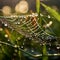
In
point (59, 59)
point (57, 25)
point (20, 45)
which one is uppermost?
point (57, 25)

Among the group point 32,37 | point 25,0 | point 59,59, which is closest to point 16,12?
point 25,0

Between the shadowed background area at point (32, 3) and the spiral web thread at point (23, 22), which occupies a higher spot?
the shadowed background area at point (32, 3)

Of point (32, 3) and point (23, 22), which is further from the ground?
point (32, 3)

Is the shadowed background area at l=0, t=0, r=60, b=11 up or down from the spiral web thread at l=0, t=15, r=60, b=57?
up

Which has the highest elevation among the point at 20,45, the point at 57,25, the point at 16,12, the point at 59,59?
the point at 16,12

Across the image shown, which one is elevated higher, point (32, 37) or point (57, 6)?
point (57, 6)

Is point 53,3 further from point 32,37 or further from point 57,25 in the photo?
point 32,37

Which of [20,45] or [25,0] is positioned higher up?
[25,0]

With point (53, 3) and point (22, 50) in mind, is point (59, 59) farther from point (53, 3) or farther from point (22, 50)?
point (53, 3)

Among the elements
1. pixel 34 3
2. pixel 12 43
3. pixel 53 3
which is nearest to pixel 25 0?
pixel 34 3
